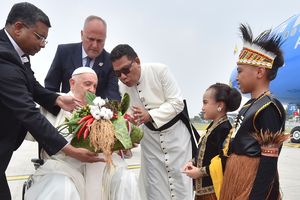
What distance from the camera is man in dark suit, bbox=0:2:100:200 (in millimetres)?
2396

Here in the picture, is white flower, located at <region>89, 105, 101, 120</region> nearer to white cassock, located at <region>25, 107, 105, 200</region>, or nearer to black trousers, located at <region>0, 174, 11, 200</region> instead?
white cassock, located at <region>25, 107, 105, 200</region>

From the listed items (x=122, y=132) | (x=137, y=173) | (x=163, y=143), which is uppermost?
(x=122, y=132)

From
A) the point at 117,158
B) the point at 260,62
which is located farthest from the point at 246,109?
the point at 117,158

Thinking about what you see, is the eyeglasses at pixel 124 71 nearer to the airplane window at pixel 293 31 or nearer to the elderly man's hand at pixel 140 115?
the elderly man's hand at pixel 140 115

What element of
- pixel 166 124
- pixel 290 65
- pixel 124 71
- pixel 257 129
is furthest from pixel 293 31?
pixel 257 129

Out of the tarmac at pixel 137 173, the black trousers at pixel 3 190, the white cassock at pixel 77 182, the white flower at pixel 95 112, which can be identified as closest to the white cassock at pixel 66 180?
the white cassock at pixel 77 182

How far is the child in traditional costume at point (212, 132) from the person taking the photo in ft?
10.2

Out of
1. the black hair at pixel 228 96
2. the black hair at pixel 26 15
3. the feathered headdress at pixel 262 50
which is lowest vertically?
the black hair at pixel 228 96

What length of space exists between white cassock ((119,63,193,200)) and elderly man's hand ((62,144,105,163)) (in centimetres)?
138

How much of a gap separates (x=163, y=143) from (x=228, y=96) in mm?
924

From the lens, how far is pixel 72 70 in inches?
141

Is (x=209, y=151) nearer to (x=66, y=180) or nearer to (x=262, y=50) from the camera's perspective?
(x=262, y=50)

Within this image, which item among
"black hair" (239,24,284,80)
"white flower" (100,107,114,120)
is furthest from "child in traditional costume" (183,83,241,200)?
"white flower" (100,107,114,120)

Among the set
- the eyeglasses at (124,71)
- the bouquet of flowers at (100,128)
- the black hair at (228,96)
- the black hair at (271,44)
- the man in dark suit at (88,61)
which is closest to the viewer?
the bouquet of flowers at (100,128)
